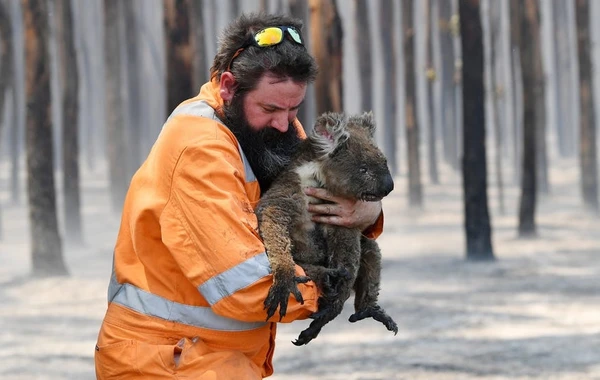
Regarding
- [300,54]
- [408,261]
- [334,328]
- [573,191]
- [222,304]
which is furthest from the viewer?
[573,191]

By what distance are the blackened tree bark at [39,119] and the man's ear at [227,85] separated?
37.5ft

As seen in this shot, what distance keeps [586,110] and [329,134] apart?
61.7ft

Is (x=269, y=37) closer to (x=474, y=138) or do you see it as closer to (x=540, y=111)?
(x=474, y=138)

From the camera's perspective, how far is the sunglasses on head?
301cm

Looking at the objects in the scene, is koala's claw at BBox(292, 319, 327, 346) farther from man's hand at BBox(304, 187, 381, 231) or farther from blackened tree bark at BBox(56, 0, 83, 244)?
blackened tree bark at BBox(56, 0, 83, 244)

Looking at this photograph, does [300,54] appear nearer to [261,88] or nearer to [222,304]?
[261,88]

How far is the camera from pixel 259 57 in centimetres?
298

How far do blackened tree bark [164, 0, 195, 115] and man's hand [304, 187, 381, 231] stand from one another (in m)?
10.2

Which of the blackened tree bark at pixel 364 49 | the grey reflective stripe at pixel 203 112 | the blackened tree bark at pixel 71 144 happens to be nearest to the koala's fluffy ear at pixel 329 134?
the grey reflective stripe at pixel 203 112

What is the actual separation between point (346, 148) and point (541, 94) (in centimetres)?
2060

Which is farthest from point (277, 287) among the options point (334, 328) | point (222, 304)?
point (334, 328)

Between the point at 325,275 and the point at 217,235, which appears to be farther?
the point at 325,275

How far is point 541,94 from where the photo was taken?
23.0 meters

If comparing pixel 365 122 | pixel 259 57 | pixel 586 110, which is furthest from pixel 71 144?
pixel 259 57
